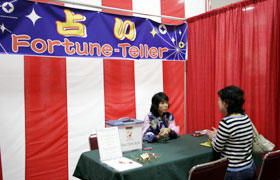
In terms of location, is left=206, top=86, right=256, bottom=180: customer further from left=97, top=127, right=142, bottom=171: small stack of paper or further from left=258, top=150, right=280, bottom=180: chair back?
left=97, top=127, right=142, bottom=171: small stack of paper

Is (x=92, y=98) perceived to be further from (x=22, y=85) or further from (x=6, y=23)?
(x=6, y=23)

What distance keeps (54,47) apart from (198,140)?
1853 mm

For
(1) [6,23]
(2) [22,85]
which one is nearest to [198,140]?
(2) [22,85]

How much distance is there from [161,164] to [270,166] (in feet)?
2.98

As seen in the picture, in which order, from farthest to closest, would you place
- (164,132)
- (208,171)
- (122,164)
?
1. (164,132)
2. (122,164)
3. (208,171)

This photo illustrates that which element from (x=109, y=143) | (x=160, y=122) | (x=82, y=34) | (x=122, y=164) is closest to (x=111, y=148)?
(x=109, y=143)

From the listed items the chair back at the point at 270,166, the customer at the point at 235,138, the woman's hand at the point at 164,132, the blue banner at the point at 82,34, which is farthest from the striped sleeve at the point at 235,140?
the blue banner at the point at 82,34

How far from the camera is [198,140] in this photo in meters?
2.72

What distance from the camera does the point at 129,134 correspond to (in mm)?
2262

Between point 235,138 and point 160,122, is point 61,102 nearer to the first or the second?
point 160,122

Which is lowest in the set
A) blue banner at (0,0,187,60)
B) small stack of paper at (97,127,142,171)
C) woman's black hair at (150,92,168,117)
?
small stack of paper at (97,127,142,171)

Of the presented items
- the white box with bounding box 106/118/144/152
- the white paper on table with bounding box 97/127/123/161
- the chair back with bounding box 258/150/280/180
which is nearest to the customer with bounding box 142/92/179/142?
the white box with bounding box 106/118/144/152

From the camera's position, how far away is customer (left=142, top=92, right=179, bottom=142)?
106 inches

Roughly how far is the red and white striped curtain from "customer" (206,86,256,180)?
1659 mm
